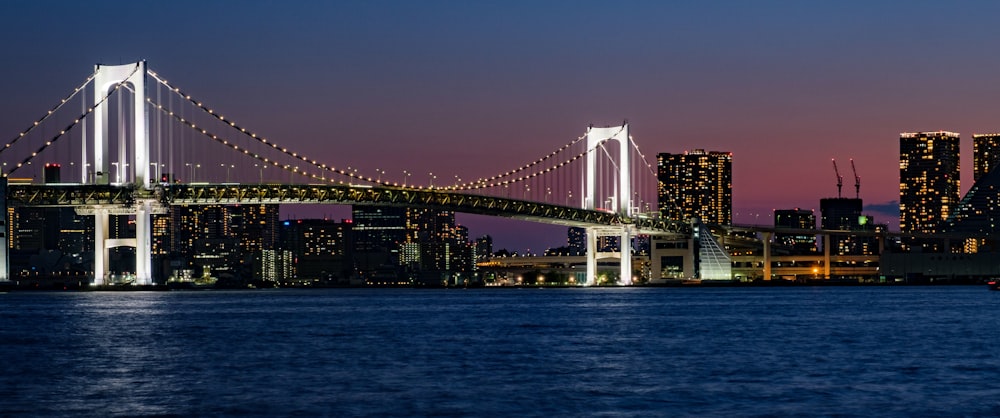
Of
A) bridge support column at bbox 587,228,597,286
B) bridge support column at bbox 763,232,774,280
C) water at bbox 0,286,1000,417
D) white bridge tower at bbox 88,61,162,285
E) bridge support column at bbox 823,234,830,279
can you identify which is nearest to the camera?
water at bbox 0,286,1000,417

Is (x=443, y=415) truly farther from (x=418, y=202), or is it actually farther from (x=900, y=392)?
(x=418, y=202)

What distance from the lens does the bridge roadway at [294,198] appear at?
80.6 meters

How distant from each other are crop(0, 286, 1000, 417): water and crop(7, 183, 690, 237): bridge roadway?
90.0 feet

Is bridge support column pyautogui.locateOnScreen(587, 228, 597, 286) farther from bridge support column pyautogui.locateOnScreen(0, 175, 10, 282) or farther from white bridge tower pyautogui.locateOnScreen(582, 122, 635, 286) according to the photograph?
bridge support column pyautogui.locateOnScreen(0, 175, 10, 282)

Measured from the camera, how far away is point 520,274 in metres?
157

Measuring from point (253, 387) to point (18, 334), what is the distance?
62.5 feet

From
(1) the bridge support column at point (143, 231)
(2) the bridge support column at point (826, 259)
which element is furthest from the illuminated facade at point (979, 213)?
(1) the bridge support column at point (143, 231)

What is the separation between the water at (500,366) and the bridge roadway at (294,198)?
90.0 feet

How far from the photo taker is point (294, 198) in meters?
86.3

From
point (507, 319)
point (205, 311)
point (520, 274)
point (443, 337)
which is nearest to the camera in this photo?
point (443, 337)

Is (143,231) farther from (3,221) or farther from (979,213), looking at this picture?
(979,213)

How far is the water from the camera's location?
79.3 feet

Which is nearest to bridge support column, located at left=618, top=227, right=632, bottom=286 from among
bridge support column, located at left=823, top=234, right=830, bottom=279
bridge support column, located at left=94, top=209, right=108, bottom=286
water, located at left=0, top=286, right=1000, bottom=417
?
bridge support column, located at left=823, top=234, right=830, bottom=279

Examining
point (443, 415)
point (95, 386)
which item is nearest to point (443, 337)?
point (95, 386)
